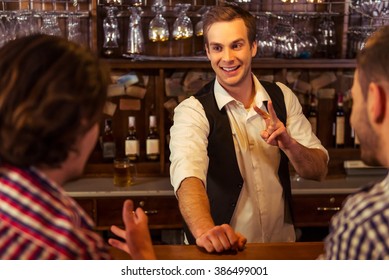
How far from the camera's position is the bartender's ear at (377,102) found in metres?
0.78

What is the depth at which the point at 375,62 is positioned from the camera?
796 millimetres

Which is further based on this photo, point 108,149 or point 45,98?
point 108,149

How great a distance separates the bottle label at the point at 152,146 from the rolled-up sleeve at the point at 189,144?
86cm

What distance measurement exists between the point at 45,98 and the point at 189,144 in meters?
0.78

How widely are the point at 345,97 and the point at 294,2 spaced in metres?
0.46

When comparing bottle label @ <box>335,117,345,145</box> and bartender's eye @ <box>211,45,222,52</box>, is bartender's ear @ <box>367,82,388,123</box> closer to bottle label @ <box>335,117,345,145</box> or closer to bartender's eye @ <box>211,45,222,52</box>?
bartender's eye @ <box>211,45,222,52</box>

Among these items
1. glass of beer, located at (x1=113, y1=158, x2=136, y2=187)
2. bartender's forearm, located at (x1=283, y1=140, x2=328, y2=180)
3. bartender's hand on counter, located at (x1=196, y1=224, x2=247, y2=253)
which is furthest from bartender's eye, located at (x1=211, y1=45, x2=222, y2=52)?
glass of beer, located at (x1=113, y1=158, x2=136, y2=187)

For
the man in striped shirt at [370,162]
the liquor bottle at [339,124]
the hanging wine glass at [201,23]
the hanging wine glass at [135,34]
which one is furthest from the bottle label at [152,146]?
the man in striped shirt at [370,162]

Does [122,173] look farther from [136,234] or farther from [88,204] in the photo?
[136,234]

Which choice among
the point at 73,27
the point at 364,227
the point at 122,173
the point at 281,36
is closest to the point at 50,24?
the point at 73,27

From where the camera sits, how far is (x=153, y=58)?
2375mm

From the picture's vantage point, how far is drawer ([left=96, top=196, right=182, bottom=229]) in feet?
7.25
